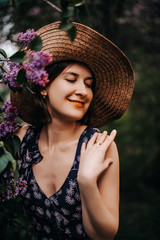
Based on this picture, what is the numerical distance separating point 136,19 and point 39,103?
2446mm

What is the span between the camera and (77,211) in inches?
59.9

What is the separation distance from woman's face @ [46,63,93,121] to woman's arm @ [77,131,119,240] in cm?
23

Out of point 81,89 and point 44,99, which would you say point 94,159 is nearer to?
point 81,89

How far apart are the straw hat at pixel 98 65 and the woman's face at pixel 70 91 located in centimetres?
8

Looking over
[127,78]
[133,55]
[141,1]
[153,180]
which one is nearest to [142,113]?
[153,180]

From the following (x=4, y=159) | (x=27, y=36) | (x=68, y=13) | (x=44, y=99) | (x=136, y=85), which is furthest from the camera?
(x=136, y=85)

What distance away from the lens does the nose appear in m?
1.53

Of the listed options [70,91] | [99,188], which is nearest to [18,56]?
[70,91]

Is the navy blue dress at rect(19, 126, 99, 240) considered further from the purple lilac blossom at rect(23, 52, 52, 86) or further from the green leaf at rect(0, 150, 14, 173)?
the purple lilac blossom at rect(23, 52, 52, 86)

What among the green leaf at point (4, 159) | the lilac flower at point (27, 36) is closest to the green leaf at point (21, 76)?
the lilac flower at point (27, 36)

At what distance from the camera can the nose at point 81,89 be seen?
5.02 ft

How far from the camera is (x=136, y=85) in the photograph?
4.61 m

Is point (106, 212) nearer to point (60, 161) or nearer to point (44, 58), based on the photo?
point (60, 161)

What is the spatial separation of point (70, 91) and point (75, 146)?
37 centimetres
